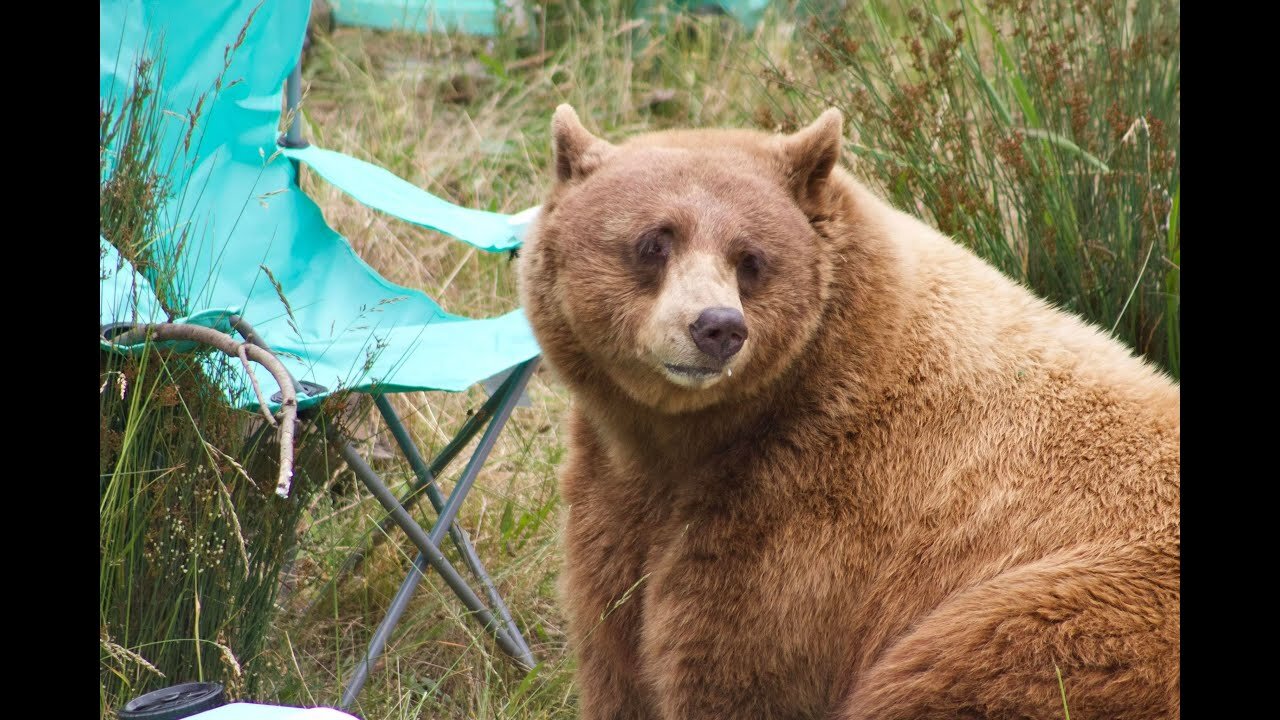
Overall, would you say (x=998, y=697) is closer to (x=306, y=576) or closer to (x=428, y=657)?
(x=428, y=657)

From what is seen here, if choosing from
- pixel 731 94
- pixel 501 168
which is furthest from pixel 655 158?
pixel 731 94

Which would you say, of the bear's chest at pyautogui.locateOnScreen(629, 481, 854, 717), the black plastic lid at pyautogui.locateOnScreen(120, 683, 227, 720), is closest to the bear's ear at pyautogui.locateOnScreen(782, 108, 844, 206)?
the bear's chest at pyautogui.locateOnScreen(629, 481, 854, 717)

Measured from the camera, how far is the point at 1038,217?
14.6 feet

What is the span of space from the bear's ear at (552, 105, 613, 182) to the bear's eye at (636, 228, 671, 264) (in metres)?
0.32

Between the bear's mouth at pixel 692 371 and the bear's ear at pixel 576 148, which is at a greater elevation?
the bear's ear at pixel 576 148

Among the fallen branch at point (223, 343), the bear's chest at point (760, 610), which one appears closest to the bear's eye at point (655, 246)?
the bear's chest at point (760, 610)

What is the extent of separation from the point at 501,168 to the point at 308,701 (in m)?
3.82

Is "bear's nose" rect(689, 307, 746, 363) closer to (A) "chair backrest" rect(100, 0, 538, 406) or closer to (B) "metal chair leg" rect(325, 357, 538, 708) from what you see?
(B) "metal chair leg" rect(325, 357, 538, 708)

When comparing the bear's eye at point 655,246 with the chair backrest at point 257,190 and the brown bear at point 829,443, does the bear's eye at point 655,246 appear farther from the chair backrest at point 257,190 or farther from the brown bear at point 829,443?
the chair backrest at point 257,190

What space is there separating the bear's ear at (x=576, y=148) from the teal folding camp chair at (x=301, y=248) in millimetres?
846

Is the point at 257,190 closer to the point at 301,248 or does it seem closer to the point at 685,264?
the point at 301,248

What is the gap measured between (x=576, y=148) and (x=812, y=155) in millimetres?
590

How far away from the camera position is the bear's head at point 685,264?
280 cm

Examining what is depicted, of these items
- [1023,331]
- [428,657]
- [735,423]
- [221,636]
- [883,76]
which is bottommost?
[428,657]
